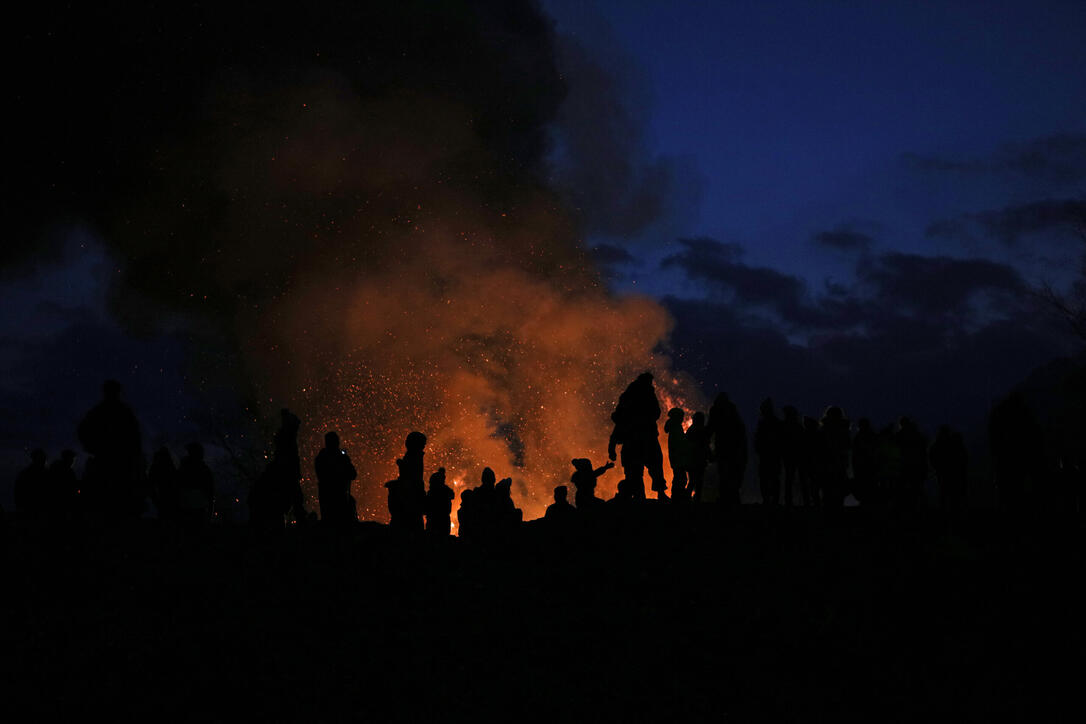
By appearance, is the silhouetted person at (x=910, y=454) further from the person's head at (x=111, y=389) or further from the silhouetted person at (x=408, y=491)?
the person's head at (x=111, y=389)

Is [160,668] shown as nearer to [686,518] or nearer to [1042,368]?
[686,518]

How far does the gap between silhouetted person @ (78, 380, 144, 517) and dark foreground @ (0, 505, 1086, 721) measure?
70 cm

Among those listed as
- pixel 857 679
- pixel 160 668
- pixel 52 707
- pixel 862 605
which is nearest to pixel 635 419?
pixel 862 605

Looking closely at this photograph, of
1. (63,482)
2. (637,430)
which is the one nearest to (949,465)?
(637,430)

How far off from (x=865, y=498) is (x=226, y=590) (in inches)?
465

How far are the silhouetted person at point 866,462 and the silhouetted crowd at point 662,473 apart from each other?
2cm

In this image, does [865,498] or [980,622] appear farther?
[865,498]

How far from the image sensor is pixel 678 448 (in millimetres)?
16250

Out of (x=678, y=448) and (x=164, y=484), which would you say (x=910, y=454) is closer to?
(x=678, y=448)

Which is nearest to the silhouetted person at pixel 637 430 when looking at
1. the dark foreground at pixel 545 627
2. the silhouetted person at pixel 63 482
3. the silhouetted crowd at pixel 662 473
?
the silhouetted crowd at pixel 662 473

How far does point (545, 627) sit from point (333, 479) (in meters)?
4.84

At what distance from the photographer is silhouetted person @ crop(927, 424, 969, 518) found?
51.3 feet

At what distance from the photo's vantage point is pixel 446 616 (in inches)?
388

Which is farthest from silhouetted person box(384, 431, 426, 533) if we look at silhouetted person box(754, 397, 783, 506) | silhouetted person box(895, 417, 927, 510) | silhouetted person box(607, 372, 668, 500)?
silhouetted person box(895, 417, 927, 510)
